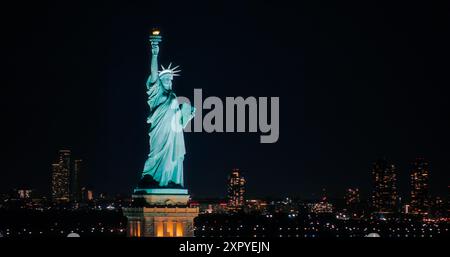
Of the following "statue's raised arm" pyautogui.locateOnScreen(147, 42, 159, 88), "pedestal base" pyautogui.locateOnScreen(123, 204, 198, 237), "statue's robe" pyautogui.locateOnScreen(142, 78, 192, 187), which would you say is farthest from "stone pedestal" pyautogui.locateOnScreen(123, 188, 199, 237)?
"statue's raised arm" pyautogui.locateOnScreen(147, 42, 159, 88)

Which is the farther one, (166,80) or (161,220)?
(166,80)

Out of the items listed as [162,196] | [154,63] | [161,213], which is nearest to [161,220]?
[161,213]

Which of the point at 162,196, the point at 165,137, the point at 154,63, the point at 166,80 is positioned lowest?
the point at 162,196

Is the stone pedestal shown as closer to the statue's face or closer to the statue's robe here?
the statue's robe

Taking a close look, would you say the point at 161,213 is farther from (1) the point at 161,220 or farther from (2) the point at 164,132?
(2) the point at 164,132

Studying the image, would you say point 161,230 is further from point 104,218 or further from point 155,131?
point 104,218

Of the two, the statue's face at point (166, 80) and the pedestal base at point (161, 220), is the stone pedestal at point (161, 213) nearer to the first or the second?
the pedestal base at point (161, 220)
